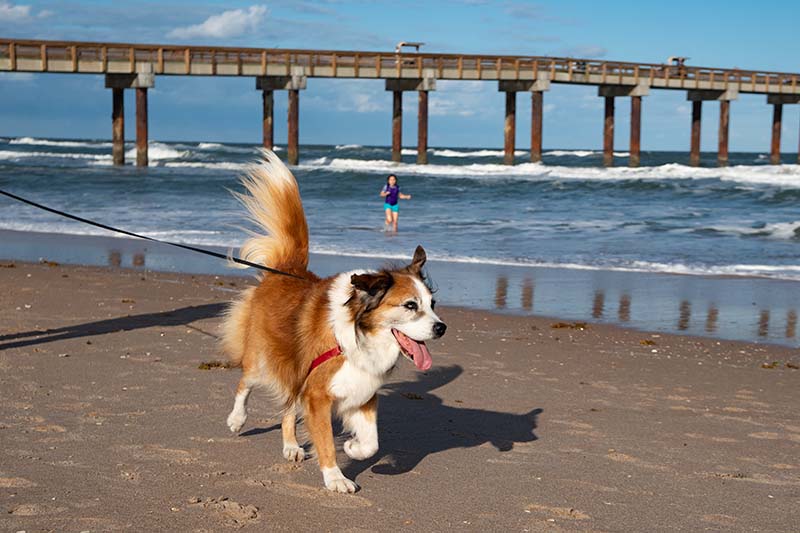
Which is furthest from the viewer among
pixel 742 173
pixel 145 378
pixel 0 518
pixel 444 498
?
pixel 742 173

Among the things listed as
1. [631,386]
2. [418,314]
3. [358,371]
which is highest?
[418,314]

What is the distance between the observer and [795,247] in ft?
52.8

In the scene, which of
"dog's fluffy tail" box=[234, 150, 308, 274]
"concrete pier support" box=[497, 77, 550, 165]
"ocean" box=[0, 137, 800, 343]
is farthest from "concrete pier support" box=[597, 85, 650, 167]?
"dog's fluffy tail" box=[234, 150, 308, 274]

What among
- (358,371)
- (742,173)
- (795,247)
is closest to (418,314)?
(358,371)

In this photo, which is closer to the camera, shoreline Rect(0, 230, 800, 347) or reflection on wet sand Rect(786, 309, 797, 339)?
A: reflection on wet sand Rect(786, 309, 797, 339)

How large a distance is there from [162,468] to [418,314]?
139 cm

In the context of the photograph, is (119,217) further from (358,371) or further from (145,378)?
(358,371)

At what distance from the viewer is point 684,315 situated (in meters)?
9.49

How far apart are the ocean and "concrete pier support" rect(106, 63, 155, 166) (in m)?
1.18

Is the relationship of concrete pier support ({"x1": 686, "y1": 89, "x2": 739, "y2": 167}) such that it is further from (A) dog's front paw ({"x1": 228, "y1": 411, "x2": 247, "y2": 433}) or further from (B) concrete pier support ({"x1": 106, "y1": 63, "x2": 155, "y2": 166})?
(A) dog's front paw ({"x1": 228, "y1": 411, "x2": 247, "y2": 433})

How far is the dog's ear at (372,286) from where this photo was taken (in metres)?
3.94

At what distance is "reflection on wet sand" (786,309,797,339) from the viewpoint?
8609mm

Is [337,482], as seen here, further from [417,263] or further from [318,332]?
[417,263]

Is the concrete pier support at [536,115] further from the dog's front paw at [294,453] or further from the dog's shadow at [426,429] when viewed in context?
the dog's front paw at [294,453]
